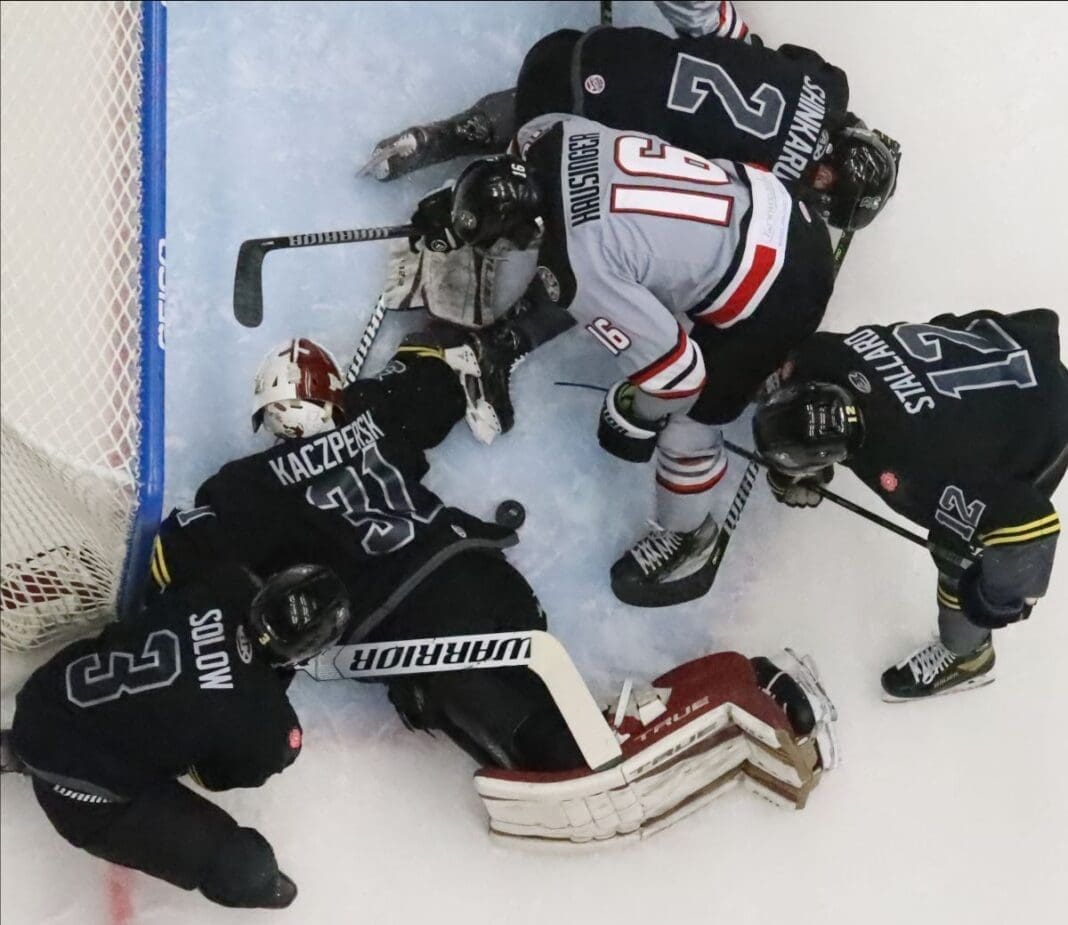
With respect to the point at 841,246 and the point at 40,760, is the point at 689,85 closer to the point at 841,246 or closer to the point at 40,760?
the point at 841,246

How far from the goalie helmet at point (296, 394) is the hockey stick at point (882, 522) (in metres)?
0.73

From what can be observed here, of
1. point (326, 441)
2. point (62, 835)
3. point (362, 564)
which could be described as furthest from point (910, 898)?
point (62, 835)

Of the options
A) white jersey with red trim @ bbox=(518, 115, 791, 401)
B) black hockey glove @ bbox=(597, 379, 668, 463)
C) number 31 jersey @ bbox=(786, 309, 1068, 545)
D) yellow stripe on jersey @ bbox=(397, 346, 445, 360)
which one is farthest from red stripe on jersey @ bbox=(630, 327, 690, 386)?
yellow stripe on jersey @ bbox=(397, 346, 445, 360)

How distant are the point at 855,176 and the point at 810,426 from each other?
620mm

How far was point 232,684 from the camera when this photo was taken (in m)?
1.79

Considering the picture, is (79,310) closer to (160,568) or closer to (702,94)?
(160,568)

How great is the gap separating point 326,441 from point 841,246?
1.10 metres

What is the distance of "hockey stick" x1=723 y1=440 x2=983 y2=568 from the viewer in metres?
1.90

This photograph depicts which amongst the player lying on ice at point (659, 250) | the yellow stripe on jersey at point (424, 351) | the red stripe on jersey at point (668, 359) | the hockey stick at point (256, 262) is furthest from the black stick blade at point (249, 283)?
the red stripe on jersey at point (668, 359)

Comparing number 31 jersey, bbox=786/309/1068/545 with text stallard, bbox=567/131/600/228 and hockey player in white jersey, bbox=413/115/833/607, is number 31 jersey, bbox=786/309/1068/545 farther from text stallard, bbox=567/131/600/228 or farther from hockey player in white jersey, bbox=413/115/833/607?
text stallard, bbox=567/131/600/228

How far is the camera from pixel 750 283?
192cm

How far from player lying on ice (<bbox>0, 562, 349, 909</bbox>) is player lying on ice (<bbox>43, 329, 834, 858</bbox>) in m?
0.15

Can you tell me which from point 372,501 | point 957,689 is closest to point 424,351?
point 372,501

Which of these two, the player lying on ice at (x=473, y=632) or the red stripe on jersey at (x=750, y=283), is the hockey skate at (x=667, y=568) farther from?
the red stripe on jersey at (x=750, y=283)
